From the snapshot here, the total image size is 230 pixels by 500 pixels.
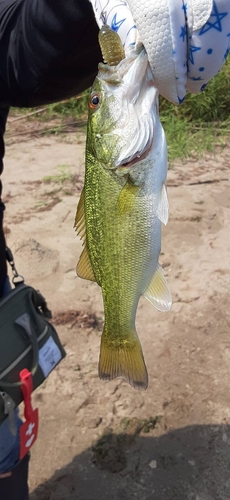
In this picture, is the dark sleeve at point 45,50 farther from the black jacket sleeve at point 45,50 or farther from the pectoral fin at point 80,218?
the pectoral fin at point 80,218

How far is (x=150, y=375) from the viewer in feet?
8.52

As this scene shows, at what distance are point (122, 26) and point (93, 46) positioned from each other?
29cm

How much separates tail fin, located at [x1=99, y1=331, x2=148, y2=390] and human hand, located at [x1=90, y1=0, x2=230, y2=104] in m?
0.61

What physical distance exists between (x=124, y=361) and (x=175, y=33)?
775 mm

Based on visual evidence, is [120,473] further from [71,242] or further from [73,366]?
[71,242]

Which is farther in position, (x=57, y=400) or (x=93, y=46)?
(x=57, y=400)

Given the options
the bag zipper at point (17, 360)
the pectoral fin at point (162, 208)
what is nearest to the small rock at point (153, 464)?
the bag zipper at point (17, 360)

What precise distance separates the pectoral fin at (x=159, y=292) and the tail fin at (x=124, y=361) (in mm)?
126

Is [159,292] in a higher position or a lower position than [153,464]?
higher

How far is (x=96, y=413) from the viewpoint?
2.47 m

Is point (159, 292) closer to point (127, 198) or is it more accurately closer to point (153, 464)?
point (127, 198)

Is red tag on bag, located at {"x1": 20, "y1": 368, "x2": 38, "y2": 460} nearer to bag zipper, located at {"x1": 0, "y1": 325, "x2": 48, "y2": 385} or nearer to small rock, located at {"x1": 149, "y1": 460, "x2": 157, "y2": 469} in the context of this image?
bag zipper, located at {"x1": 0, "y1": 325, "x2": 48, "y2": 385}

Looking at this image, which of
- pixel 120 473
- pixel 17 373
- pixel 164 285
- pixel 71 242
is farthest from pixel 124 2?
pixel 71 242

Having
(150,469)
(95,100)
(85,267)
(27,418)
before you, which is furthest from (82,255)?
(150,469)
